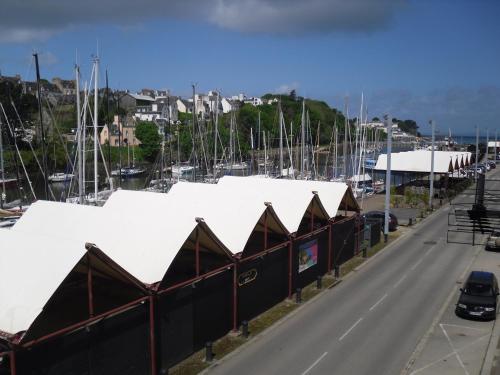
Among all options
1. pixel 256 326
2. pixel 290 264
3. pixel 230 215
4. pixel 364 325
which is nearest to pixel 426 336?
pixel 364 325

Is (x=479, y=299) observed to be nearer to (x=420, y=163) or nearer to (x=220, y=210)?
(x=220, y=210)

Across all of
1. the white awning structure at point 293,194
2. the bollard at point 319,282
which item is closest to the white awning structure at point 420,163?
the white awning structure at point 293,194

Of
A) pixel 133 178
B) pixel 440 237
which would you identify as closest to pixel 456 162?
pixel 440 237

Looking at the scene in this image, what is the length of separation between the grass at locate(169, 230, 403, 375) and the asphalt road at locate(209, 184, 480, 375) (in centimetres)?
42

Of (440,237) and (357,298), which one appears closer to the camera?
(357,298)

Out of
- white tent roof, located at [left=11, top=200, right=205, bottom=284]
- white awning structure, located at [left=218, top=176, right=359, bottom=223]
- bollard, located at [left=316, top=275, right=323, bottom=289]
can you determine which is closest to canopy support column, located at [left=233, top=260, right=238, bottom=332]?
white tent roof, located at [left=11, top=200, right=205, bottom=284]

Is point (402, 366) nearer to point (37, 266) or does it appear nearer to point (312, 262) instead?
point (312, 262)

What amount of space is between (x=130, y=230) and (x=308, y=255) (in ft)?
33.4

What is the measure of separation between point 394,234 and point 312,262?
13.9m

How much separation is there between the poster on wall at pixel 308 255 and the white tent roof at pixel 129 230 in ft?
24.4

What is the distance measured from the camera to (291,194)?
2362 cm

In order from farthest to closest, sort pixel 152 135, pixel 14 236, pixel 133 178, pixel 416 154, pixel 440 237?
1. pixel 152 135
2. pixel 133 178
3. pixel 416 154
4. pixel 440 237
5. pixel 14 236

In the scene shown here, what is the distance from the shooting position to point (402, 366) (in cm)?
1487

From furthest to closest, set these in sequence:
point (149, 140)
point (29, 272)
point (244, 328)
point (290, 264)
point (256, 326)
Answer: point (149, 140) → point (290, 264) → point (256, 326) → point (244, 328) → point (29, 272)
